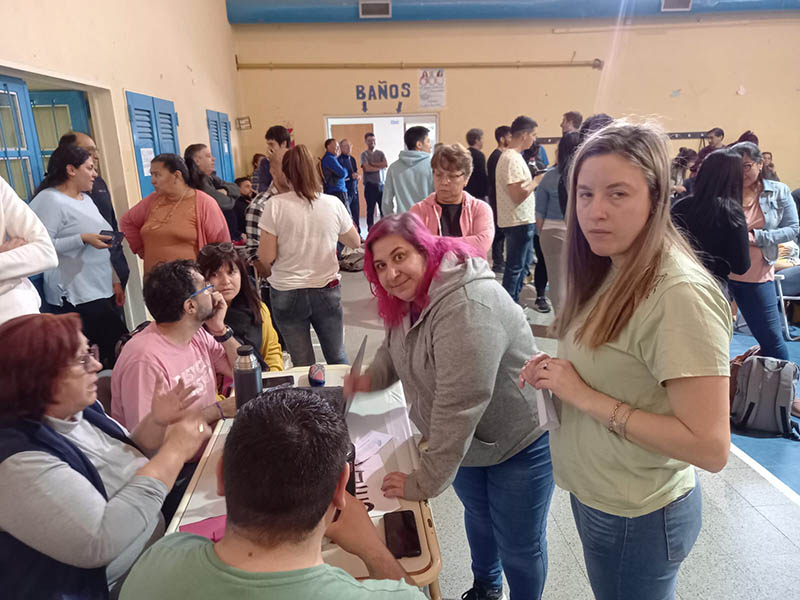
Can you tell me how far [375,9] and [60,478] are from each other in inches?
280

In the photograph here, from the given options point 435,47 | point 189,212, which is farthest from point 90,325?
point 435,47

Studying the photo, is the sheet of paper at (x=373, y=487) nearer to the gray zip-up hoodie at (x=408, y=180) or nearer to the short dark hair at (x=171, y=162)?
the short dark hair at (x=171, y=162)

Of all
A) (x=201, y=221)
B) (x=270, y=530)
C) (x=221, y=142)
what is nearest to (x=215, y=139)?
(x=221, y=142)

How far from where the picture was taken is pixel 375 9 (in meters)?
6.79

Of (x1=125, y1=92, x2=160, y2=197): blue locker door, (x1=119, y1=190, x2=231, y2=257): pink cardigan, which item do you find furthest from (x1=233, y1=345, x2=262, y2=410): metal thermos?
(x1=125, y1=92, x2=160, y2=197): blue locker door

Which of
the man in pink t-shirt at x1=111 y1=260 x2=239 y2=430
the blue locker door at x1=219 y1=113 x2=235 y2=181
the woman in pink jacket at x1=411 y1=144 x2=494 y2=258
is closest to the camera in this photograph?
the man in pink t-shirt at x1=111 y1=260 x2=239 y2=430

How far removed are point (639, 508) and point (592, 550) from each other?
17 cm

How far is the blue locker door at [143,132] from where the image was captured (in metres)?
3.80

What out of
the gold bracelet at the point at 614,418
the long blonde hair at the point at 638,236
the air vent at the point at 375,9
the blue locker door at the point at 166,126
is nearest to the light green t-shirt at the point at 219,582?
the gold bracelet at the point at 614,418

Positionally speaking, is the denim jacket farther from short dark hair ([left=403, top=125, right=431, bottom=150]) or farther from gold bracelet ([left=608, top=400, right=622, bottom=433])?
gold bracelet ([left=608, top=400, right=622, bottom=433])

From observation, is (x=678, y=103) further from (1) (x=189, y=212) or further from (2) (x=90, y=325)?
(2) (x=90, y=325)

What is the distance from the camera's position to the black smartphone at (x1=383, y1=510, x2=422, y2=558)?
1087 mm

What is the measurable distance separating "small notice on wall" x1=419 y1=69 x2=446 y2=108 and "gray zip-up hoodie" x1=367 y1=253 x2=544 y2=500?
22.0 ft

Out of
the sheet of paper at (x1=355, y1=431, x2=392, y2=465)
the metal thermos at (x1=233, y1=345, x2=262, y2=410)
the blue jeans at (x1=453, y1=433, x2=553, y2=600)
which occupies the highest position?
the metal thermos at (x1=233, y1=345, x2=262, y2=410)
